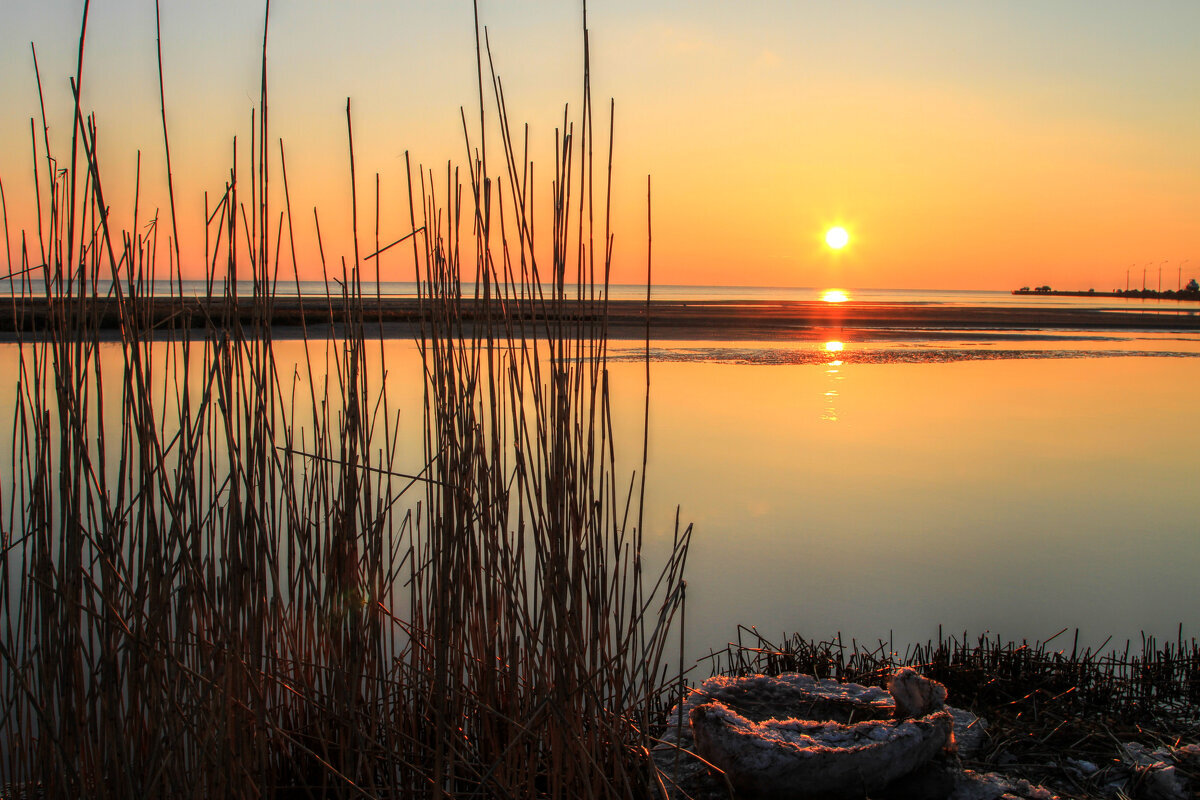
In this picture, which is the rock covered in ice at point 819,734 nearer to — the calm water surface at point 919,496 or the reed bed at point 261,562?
the reed bed at point 261,562

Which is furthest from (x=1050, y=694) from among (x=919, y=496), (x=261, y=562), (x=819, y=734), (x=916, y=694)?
(x=919, y=496)

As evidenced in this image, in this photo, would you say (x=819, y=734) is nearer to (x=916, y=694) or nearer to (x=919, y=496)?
(x=916, y=694)

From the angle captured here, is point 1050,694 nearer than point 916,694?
No

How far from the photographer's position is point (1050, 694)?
2158 mm

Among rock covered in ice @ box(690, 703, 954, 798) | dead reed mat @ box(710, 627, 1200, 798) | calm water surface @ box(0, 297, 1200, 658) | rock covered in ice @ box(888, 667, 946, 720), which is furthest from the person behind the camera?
calm water surface @ box(0, 297, 1200, 658)

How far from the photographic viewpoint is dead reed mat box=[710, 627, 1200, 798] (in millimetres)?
1843

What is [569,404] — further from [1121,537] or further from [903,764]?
[1121,537]

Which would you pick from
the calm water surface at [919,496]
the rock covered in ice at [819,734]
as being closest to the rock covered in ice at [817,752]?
the rock covered in ice at [819,734]

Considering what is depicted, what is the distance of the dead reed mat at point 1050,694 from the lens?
184 centimetres

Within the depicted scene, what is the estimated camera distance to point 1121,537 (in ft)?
12.5

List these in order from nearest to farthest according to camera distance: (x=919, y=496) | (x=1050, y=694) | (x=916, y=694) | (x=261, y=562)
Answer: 1. (x=261, y=562)
2. (x=916, y=694)
3. (x=1050, y=694)
4. (x=919, y=496)

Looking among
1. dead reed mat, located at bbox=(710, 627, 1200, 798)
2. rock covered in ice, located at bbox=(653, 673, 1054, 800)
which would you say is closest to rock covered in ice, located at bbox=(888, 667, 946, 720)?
rock covered in ice, located at bbox=(653, 673, 1054, 800)

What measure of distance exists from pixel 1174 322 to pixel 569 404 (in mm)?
22051

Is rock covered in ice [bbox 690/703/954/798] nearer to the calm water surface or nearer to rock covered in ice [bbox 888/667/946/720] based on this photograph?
rock covered in ice [bbox 888/667/946/720]
